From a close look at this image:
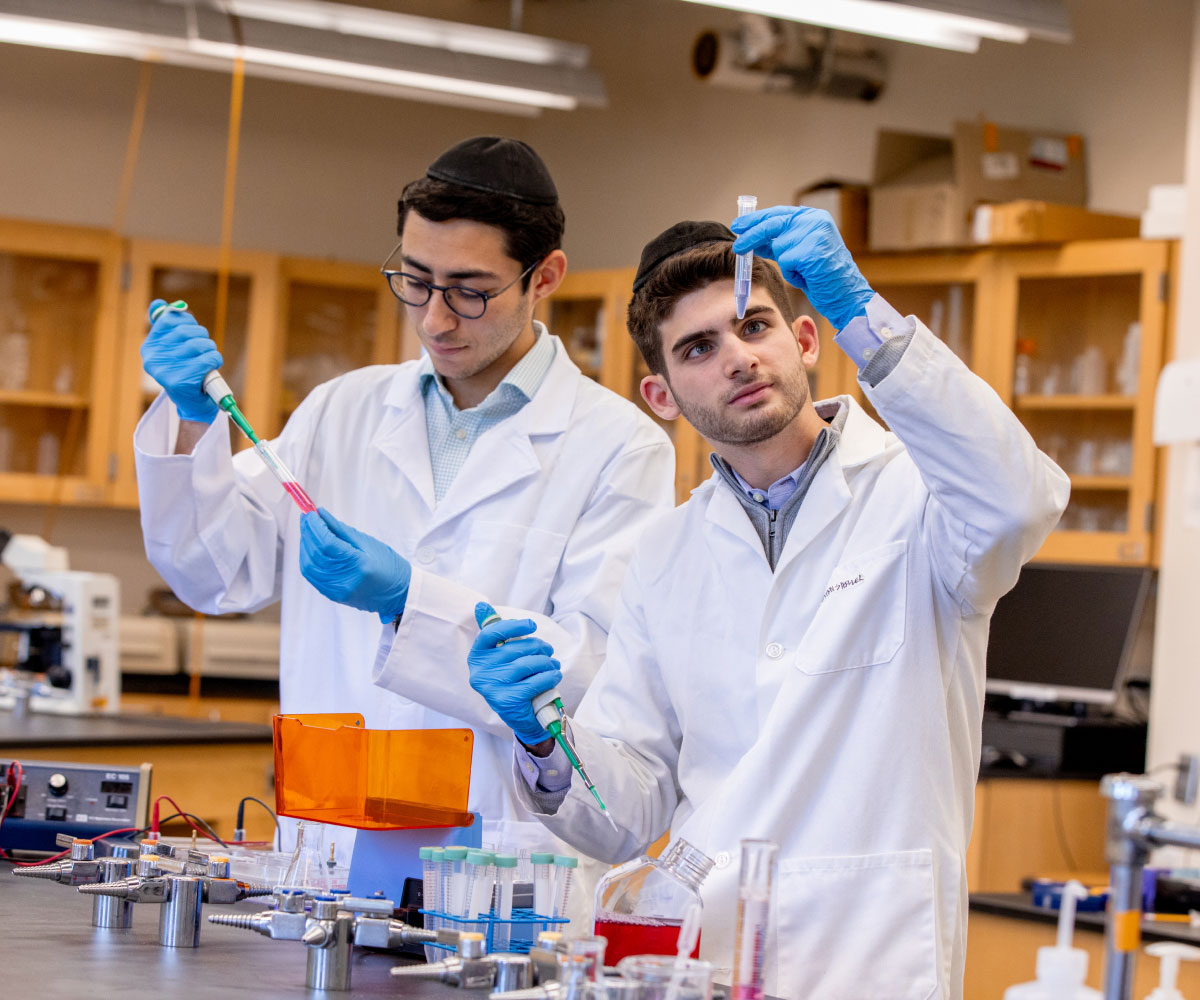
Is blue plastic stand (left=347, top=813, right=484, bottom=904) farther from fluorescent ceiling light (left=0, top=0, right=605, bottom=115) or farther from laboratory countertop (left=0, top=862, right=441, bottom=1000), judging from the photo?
fluorescent ceiling light (left=0, top=0, right=605, bottom=115)

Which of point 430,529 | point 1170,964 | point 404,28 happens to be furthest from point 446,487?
point 404,28

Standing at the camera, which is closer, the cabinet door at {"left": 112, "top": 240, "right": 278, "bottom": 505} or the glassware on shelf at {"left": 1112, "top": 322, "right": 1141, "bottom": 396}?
the glassware on shelf at {"left": 1112, "top": 322, "right": 1141, "bottom": 396}

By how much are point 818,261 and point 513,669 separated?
54 centimetres

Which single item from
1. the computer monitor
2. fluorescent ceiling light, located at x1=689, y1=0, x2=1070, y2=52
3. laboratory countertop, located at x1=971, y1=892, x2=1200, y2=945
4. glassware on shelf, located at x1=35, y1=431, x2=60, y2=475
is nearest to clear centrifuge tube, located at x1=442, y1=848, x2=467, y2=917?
laboratory countertop, located at x1=971, y1=892, x2=1200, y2=945

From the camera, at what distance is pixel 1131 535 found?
4.16 metres

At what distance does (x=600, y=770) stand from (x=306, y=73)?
356 centimetres

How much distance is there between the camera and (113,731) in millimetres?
3305

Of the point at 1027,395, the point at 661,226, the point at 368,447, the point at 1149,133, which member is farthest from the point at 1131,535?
the point at 368,447

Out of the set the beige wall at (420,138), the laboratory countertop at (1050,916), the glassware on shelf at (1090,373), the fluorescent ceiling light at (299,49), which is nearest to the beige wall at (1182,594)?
the glassware on shelf at (1090,373)

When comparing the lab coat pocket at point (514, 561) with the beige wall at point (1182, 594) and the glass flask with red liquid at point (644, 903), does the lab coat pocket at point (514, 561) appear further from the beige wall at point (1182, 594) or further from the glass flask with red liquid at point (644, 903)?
the beige wall at point (1182, 594)

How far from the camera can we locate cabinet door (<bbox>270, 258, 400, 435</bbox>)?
17.9 ft

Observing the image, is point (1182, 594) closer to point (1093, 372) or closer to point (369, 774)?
point (1093, 372)

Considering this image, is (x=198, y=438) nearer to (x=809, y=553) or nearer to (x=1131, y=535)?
(x=809, y=553)

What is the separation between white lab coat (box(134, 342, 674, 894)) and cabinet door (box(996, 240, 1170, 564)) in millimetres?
2474
